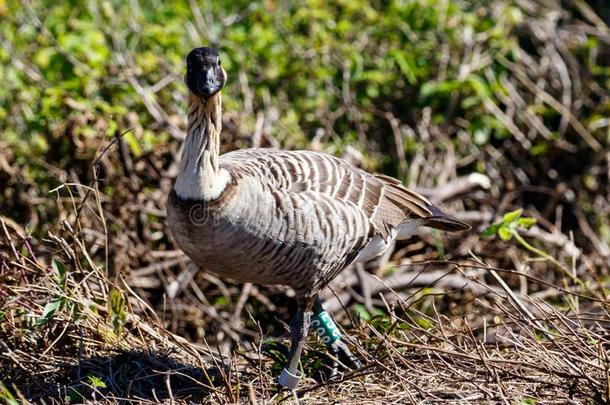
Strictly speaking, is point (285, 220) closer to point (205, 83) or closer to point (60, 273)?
point (205, 83)

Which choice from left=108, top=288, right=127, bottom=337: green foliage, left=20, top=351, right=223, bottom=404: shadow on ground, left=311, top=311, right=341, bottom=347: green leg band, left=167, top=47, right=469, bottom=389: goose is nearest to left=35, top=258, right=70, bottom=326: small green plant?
left=108, top=288, right=127, bottom=337: green foliage

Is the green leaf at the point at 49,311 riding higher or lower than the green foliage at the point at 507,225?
higher

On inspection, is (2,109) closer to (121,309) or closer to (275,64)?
(275,64)

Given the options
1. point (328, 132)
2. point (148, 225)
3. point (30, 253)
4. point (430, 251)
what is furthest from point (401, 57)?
point (30, 253)

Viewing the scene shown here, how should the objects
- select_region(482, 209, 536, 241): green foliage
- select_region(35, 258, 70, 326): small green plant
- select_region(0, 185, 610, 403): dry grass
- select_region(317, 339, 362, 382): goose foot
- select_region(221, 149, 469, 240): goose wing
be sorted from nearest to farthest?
select_region(0, 185, 610, 403): dry grass → select_region(35, 258, 70, 326): small green plant → select_region(221, 149, 469, 240): goose wing → select_region(317, 339, 362, 382): goose foot → select_region(482, 209, 536, 241): green foliage

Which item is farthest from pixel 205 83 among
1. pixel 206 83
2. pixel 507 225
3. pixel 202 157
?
pixel 507 225

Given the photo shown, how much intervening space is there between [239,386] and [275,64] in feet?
15.3

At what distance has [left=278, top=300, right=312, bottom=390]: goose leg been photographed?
15.8ft

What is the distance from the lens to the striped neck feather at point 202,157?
4.60 metres

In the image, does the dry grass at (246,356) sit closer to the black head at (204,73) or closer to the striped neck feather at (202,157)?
the striped neck feather at (202,157)

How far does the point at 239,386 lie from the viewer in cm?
466

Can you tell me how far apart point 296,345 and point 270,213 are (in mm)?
790

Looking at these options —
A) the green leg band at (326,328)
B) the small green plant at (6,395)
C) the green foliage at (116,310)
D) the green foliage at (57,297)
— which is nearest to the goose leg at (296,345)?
the green leg band at (326,328)

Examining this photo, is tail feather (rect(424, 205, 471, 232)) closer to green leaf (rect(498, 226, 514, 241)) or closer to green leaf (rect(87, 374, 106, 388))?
green leaf (rect(498, 226, 514, 241))
